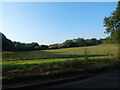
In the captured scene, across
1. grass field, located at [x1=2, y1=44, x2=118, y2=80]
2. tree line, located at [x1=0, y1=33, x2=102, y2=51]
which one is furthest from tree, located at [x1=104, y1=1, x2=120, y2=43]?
tree line, located at [x1=0, y1=33, x2=102, y2=51]

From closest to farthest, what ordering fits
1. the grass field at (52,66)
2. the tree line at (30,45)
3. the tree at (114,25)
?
the grass field at (52,66) < the tree at (114,25) < the tree line at (30,45)

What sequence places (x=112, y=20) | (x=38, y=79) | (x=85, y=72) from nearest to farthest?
(x=38, y=79) → (x=85, y=72) → (x=112, y=20)

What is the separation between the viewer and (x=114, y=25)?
1362 centimetres

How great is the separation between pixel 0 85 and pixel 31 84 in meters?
1.15

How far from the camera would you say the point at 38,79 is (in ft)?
15.4

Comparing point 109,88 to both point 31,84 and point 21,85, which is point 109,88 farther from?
point 21,85

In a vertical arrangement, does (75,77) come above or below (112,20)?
below

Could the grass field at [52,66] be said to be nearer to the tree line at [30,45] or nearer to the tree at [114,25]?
the tree at [114,25]

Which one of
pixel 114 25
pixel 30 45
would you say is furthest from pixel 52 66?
pixel 30 45

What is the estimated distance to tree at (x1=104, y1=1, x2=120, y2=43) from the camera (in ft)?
41.2

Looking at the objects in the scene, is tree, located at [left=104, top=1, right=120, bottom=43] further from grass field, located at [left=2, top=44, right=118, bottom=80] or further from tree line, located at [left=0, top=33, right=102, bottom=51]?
tree line, located at [left=0, top=33, right=102, bottom=51]

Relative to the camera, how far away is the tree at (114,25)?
12547mm

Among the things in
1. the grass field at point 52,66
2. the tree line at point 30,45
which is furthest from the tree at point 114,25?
the tree line at point 30,45

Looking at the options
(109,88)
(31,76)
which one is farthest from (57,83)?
(109,88)
